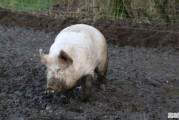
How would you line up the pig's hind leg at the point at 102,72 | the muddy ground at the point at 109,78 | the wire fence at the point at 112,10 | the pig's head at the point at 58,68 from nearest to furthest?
the pig's head at the point at 58,68 → the muddy ground at the point at 109,78 → the pig's hind leg at the point at 102,72 → the wire fence at the point at 112,10

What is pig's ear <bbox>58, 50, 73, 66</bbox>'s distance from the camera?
5.95 m

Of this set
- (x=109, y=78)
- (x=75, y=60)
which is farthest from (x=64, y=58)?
(x=109, y=78)

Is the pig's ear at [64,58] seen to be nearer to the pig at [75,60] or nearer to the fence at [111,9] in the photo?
the pig at [75,60]

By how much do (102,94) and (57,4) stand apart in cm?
831

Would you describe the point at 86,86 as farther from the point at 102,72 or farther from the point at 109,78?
the point at 109,78

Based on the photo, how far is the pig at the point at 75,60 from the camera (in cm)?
596

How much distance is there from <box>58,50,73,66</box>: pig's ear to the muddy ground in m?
0.60

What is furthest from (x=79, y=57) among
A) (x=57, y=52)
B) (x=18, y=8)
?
(x=18, y=8)

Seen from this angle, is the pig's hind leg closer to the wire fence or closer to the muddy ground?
the muddy ground

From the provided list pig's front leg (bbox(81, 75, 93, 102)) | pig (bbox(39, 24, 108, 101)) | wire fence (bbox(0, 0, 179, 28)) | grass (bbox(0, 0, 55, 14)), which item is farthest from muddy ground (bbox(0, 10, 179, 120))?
grass (bbox(0, 0, 55, 14))

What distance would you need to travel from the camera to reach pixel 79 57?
627cm

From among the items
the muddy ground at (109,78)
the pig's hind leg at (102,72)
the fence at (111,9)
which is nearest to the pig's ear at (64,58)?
the muddy ground at (109,78)

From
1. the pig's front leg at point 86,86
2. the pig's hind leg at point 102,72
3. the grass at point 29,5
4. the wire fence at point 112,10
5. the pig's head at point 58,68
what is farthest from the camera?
the grass at point 29,5

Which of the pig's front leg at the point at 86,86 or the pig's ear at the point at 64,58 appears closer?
the pig's ear at the point at 64,58
